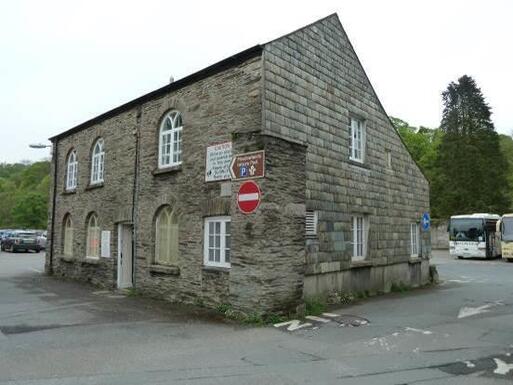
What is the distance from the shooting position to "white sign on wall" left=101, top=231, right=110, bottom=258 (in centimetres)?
1529

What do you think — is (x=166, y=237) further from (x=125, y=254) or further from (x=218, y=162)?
(x=218, y=162)

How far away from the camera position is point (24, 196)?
→ 7131cm

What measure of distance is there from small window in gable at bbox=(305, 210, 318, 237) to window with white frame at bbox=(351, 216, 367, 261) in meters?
2.48

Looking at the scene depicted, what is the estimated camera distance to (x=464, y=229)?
32.6m

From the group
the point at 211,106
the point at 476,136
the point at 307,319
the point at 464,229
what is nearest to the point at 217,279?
the point at 307,319

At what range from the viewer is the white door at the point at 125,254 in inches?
583

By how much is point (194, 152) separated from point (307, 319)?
4.97 meters

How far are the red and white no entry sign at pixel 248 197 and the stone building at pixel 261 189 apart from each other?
10 centimetres

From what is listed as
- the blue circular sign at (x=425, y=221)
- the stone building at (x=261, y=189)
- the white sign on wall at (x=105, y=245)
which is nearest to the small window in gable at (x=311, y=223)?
the stone building at (x=261, y=189)

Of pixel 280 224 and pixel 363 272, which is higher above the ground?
pixel 280 224

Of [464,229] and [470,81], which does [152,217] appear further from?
[470,81]

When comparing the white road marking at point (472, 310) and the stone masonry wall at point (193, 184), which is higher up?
the stone masonry wall at point (193, 184)

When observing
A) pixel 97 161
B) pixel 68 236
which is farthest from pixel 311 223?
pixel 68 236

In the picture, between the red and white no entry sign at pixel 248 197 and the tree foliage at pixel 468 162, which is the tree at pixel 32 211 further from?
the red and white no entry sign at pixel 248 197
